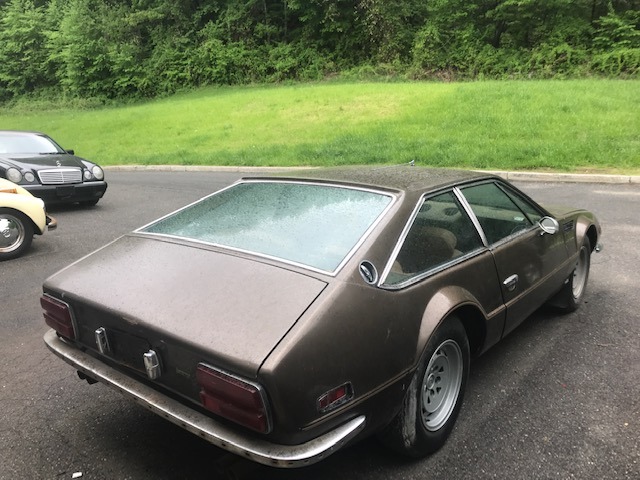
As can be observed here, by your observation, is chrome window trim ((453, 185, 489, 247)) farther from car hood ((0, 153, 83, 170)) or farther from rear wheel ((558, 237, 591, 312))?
car hood ((0, 153, 83, 170))

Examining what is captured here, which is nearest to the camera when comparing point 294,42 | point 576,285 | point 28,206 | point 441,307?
point 441,307

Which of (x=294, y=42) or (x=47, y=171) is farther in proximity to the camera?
(x=294, y=42)

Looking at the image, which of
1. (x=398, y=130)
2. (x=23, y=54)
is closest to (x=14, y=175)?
(x=398, y=130)

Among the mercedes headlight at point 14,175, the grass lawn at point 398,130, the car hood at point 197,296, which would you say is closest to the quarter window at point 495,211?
the car hood at point 197,296

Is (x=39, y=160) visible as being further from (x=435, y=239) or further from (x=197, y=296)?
(x=435, y=239)

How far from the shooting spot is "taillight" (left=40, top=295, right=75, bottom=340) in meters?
2.57

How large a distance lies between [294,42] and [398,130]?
2651 cm

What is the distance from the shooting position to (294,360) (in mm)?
1858

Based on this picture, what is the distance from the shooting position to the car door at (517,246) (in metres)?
3.08

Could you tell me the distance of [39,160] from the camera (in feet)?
28.6

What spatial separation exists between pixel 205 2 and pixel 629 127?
37.2 m

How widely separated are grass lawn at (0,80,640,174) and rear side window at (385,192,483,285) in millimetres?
8785

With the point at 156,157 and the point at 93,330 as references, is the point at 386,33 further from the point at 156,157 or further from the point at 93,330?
the point at 93,330

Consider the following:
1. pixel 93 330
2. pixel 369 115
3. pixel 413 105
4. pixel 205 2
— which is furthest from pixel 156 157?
pixel 205 2
